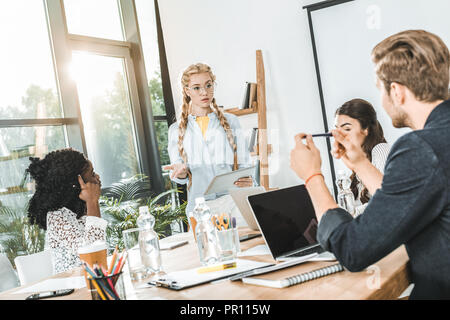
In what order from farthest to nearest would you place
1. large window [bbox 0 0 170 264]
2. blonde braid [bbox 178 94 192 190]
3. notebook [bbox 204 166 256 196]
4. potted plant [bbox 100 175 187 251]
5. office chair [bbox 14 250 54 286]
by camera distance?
potted plant [bbox 100 175 187 251] < large window [bbox 0 0 170 264] < blonde braid [bbox 178 94 192 190] < office chair [bbox 14 250 54 286] < notebook [bbox 204 166 256 196]

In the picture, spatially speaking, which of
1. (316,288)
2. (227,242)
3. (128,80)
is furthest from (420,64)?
(128,80)

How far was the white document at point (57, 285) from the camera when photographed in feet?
4.82

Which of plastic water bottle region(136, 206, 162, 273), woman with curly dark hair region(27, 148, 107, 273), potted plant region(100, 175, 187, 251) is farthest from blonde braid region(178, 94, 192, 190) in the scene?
plastic water bottle region(136, 206, 162, 273)

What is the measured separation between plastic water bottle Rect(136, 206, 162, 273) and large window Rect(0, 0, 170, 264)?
220 centimetres

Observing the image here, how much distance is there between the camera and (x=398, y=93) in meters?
1.11

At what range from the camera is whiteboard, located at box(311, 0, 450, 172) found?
10.7ft

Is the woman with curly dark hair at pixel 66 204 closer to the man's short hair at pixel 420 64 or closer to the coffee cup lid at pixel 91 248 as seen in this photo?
the coffee cup lid at pixel 91 248

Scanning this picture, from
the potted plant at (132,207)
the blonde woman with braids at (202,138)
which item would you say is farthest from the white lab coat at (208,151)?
the potted plant at (132,207)

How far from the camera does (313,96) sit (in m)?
3.72

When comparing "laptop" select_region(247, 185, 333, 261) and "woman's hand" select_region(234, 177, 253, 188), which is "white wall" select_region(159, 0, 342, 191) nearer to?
"woman's hand" select_region(234, 177, 253, 188)

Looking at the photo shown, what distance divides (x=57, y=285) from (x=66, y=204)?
0.64m
